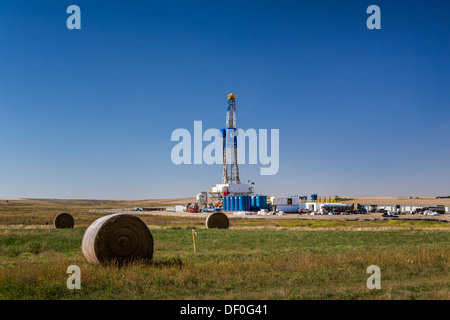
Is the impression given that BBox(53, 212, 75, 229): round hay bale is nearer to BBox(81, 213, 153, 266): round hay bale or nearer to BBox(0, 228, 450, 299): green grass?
BBox(0, 228, 450, 299): green grass

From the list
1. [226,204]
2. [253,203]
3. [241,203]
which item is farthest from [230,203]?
[253,203]

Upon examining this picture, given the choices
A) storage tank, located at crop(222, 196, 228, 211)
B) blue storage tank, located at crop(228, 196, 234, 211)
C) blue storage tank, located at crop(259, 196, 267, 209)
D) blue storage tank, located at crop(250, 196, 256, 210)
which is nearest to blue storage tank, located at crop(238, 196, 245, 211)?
blue storage tank, located at crop(250, 196, 256, 210)

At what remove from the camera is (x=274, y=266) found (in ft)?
43.8

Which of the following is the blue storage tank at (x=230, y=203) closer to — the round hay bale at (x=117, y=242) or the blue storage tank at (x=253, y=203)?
the blue storage tank at (x=253, y=203)

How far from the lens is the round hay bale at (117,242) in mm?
14047

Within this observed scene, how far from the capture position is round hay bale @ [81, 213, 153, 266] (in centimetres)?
1405

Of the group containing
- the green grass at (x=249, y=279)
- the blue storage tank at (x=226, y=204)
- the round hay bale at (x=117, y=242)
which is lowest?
the blue storage tank at (x=226, y=204)

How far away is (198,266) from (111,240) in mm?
3498

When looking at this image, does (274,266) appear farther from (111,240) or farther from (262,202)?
(262,202)

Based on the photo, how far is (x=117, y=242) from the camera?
47.4 ft

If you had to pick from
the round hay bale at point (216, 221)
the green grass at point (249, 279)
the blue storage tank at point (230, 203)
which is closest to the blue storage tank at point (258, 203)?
the blue storage tank at point (230, 203)

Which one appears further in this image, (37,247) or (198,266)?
(37,247)

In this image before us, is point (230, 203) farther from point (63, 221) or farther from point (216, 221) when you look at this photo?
point (63, 221)
